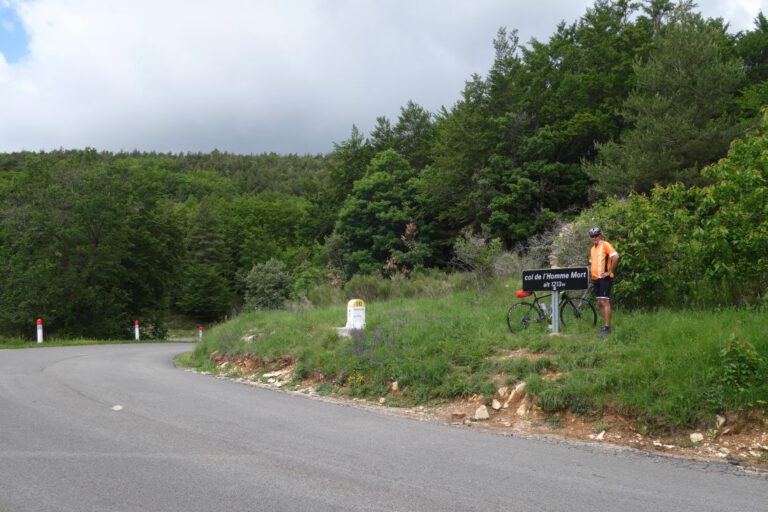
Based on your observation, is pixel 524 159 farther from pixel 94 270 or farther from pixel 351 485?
pixel 351 485

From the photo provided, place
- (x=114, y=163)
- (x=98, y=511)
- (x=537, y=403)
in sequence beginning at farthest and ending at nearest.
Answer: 1. (x=114, y=163)
2. (x=537, y=403)
3. (x=98, y=511)

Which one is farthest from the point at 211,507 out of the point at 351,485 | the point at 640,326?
the point at 640,326

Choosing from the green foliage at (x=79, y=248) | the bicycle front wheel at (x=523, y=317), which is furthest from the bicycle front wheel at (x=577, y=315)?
the green foliage at (x=79, y=248)

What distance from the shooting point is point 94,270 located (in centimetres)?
3847

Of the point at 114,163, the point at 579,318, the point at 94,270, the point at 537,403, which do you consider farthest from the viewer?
the point at 114,163

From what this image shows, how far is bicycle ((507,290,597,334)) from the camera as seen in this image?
11117 mm

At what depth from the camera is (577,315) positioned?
1139 cm

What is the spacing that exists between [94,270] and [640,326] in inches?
1442

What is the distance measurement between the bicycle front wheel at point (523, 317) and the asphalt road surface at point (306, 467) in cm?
372

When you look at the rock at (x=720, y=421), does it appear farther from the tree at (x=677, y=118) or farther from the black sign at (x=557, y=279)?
the tree at (x=677, y=118)

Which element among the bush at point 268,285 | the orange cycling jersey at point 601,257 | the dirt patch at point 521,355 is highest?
the orange cycling jersey at point 601,257

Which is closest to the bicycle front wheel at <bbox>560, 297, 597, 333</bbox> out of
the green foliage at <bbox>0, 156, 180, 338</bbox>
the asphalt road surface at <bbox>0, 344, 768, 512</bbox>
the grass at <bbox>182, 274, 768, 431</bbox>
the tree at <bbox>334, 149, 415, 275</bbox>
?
the grass at <bbox>182, 274, 768, 431</bbox>

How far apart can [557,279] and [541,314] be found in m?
1.10

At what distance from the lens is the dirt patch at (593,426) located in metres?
6.61
